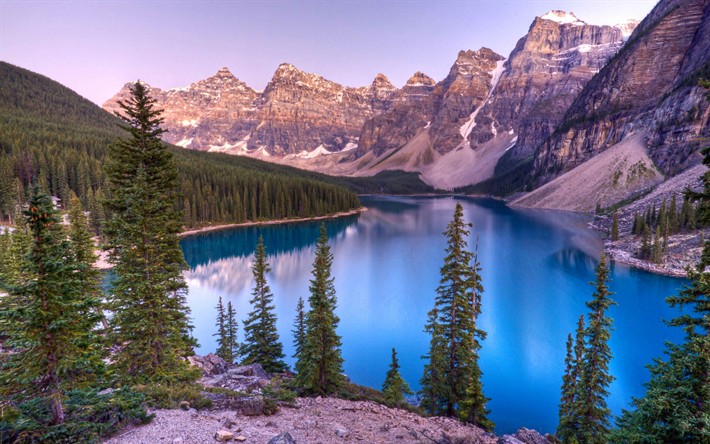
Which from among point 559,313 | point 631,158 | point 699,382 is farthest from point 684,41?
Result: point 699,382

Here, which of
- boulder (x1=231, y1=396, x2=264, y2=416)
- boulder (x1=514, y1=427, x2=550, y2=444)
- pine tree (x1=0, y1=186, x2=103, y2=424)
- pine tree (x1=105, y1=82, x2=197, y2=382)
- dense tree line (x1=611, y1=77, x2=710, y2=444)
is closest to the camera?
pine tree (x1=0, y1=186, x2=103, y2=424)

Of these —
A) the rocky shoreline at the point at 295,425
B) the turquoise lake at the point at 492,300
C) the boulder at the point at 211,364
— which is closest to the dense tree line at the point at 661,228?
the turquoise lake at the point at 492,300

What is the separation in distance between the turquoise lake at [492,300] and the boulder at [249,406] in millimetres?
14188

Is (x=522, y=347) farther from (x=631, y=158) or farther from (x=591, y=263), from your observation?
(x=631, y=158)

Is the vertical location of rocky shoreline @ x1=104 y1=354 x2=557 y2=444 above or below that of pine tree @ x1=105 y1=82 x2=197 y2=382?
below

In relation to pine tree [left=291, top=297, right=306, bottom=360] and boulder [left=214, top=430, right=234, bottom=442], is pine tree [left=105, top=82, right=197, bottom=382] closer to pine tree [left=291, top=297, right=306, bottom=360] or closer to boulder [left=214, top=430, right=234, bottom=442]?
boulder [left=214, top=430, right=234, bottom=442]

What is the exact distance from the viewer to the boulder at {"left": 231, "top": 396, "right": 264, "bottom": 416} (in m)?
10.5

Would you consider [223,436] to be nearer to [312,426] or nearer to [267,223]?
[312,426]

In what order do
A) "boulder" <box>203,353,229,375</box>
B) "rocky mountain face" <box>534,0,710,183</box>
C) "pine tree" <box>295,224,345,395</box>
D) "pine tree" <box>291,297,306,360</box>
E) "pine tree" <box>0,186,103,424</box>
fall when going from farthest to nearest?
"rocky mountain face" <box>534,0,710,183</box> < "pine tree" <box>291,297,306,360</box> < "boulder" <box>203,353,229,375</box> < "pine tree" <box>295,224,345,395</box> < "pine tree" <box>0,186,103,424</box>

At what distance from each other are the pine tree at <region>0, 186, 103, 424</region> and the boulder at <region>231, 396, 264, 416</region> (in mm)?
4948

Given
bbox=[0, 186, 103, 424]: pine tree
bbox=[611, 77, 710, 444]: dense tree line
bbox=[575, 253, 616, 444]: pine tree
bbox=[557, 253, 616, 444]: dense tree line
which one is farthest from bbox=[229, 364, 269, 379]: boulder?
bbox=[575, 253, 616, 444]: pine tree

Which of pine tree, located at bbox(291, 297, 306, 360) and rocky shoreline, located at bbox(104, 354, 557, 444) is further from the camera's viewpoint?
pine tree, located at bbox(291, 297, 306, 360)

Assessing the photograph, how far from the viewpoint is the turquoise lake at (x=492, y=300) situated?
23.7m

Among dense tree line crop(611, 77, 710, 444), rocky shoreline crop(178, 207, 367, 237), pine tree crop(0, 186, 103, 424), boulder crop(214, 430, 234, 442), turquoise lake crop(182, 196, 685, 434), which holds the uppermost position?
pine tree crop(0, 186, 103, 424)
